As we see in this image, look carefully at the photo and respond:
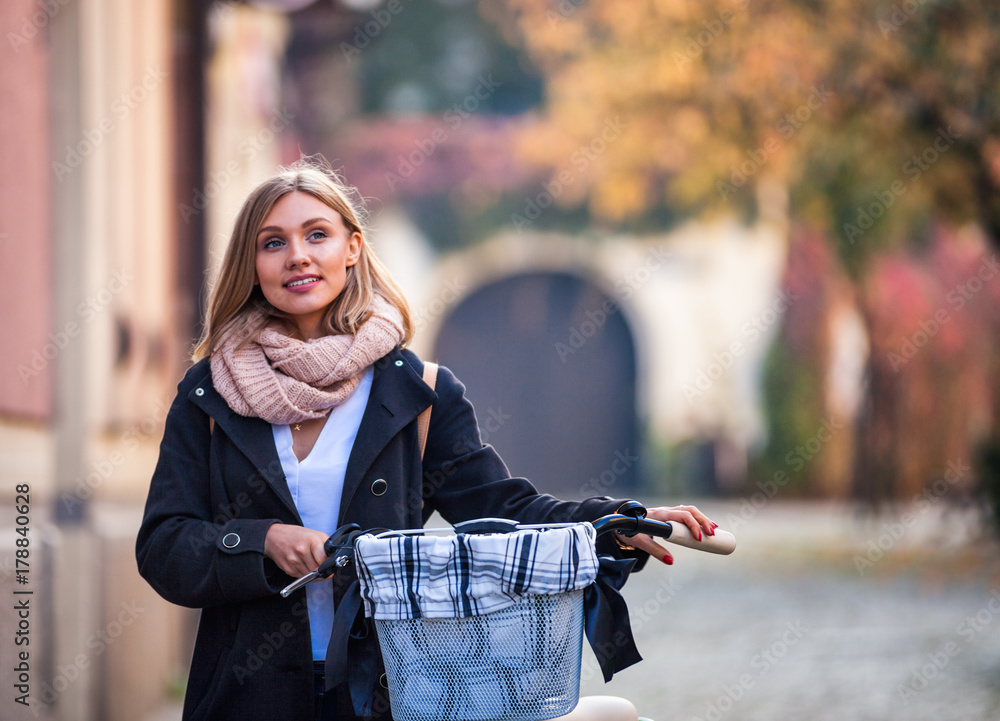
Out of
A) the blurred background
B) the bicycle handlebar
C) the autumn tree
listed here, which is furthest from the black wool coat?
the autumn tree

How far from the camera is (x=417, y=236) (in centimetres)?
1527

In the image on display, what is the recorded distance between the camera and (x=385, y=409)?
2.40 metres

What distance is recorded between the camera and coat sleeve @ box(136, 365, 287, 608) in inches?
85.0

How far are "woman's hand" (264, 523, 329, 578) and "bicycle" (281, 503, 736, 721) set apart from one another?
18cm

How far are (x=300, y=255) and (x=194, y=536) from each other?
612 millimetres

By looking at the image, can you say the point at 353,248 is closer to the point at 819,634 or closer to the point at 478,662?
the point at 478,662

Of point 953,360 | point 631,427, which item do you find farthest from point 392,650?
point 631,427

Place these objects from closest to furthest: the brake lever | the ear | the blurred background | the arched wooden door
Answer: the brake lever < the ear < the blurred background < the arched wooden door

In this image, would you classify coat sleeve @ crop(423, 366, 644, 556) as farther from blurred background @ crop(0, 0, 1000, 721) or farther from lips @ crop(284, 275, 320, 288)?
blurred background @ crop(0, 0, 1000, 721)

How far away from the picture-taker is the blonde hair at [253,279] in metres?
2.46

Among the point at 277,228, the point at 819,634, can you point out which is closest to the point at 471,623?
the point at 277,228

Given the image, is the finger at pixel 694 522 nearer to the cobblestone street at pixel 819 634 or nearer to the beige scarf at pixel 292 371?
the beige scarf at pixel 292 371

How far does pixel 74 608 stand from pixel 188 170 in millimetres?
3695

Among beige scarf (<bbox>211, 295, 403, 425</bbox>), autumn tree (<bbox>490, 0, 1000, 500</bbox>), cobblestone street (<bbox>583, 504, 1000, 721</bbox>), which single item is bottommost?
cobblestone street (<bbox>583, 504, 1000, 721</bbox>)
